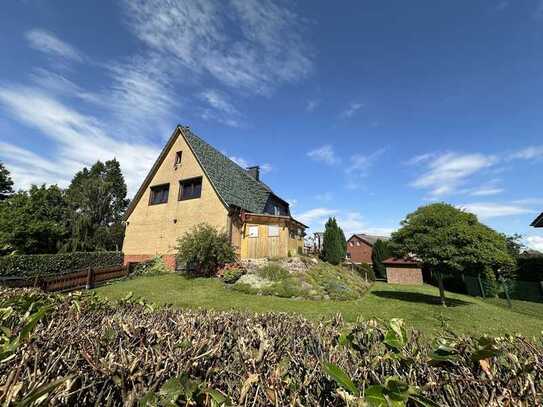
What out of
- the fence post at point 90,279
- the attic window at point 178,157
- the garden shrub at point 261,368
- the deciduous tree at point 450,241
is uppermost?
the attic window at point 178,157

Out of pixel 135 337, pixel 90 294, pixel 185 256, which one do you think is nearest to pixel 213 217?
pixel 185 256

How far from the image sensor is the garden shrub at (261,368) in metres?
1.19

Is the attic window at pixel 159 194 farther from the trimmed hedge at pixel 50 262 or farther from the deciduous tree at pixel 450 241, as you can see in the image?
the deciduous tree at pixel 450 241

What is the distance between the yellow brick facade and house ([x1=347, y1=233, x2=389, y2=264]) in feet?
136

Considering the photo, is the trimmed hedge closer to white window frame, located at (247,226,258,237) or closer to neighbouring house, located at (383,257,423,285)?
white window frame, located at (247,226,258,237)

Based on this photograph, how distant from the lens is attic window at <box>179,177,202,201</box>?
21047 millimetres

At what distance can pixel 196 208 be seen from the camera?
20391mm

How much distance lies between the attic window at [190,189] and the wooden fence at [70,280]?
732 cm

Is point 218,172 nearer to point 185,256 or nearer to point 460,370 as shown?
point 185,256

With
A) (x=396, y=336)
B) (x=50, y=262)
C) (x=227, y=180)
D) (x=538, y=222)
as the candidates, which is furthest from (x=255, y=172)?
(x=396, y=336)

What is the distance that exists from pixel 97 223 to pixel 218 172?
25.9 metres

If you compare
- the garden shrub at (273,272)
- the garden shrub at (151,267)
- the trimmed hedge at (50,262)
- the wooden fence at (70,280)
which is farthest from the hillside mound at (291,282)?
the trimmed hedge at (50,262)

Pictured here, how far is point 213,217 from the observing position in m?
19.2

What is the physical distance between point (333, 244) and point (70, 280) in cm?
2268
